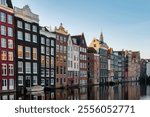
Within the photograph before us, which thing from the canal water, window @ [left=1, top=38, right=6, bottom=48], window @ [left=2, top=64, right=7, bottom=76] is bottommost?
the canal water

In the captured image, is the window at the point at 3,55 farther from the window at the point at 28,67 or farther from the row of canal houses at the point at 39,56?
the window at the point at 28,67

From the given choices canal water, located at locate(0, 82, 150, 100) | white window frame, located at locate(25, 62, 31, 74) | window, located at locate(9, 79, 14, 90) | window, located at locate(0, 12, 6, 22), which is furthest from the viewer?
white window frame, located at locate(25, 62, 31, 74)

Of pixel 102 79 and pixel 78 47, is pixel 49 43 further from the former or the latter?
pixel 102 79

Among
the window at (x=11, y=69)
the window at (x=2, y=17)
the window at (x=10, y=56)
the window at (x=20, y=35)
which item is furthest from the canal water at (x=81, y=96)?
the window at (x=2, y=17)

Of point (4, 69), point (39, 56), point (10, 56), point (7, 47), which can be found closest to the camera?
point (4, 69)

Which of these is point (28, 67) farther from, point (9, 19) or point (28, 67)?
point (9, 19)

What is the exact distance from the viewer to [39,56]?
24844 millimetres

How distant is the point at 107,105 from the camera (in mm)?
4039

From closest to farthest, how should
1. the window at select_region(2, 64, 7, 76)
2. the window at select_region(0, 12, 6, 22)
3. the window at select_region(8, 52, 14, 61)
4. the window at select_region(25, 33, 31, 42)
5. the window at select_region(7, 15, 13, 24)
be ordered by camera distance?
the window at select_region(0, 12, 6, 22), the window at select_region(2, 64, 7, 76), the window at select_region(7, 15, 13, 24), the window at select_region(8, 52, 14, 61), the window at select_region(25, 33, 31, 42)

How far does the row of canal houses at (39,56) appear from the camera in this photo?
20516 mm

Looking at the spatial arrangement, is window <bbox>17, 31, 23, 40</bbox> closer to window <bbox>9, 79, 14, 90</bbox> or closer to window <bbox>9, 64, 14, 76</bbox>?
window <bbox>9, 64, 14, 76</bbox>

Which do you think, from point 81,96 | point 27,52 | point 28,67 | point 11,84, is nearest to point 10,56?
point 11,84

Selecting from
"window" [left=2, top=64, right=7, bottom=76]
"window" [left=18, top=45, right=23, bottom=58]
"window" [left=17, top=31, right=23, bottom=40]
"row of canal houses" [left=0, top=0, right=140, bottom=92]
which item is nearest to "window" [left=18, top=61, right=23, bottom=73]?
"row of canal houses" [left=0, top=0, right=140, bottom=92]

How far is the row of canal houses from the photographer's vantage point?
20.5 meters
